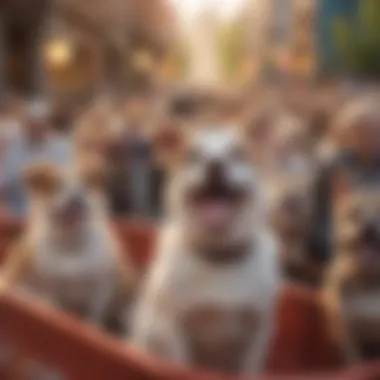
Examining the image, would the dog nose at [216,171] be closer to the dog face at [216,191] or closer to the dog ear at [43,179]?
the dog face at [216,191]

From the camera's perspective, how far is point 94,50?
0.77 meters

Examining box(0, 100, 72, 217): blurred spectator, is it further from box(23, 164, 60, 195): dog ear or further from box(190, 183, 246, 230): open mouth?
box(190, 183, 246, 230): open mouth

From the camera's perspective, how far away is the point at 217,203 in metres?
0.53

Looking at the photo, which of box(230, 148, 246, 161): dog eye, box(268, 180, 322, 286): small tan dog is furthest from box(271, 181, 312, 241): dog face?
box(230, 148, 246, 161): dog eye

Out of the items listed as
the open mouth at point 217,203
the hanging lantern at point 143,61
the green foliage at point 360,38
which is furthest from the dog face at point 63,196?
the green foliage at point 360,38

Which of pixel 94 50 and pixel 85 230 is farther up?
pixel 94 50

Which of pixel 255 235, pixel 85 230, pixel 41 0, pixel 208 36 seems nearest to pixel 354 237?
pixel 255 235

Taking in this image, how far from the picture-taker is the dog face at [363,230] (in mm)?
529

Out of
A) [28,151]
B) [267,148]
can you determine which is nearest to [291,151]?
[267,148]

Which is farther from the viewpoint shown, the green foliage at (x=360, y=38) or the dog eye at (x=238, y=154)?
the green foliage at (x=360, y=38)

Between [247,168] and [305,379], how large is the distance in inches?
5.9

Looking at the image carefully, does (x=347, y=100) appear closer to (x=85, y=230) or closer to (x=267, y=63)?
(x=267, y=63)

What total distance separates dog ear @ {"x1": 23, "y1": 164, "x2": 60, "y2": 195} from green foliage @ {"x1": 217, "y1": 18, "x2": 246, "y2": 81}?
9.1 inches

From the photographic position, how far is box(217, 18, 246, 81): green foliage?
0.76 meters
